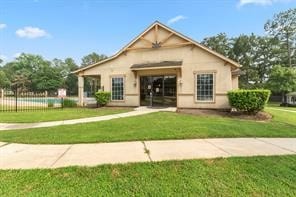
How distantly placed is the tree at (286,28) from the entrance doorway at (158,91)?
4193 cm

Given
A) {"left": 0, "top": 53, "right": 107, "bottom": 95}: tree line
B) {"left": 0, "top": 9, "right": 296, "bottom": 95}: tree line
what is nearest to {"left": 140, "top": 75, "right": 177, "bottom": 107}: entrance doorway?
{"left": 0, "top": 9, "right": 296, "bottom": 95}: tree line

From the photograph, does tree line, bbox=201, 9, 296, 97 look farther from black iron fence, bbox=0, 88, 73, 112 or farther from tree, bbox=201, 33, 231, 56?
black iron fence, bbox=0, 88, 73, 112

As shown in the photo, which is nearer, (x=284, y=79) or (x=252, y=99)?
(x=252, y=99)

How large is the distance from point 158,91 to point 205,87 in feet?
11.7

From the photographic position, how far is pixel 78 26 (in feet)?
93.8

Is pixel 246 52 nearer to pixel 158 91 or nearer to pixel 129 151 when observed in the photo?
pixel 158 91

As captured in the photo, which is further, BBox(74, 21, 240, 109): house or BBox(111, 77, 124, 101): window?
BBox(111, 77, 124, 101): window

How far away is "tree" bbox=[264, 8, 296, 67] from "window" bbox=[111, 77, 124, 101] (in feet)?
143

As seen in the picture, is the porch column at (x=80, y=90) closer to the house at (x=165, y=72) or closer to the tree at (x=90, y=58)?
the house at (x=165, y=72)

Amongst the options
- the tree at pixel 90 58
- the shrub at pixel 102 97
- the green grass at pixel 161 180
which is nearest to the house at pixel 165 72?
the shrub at pixel 102 97

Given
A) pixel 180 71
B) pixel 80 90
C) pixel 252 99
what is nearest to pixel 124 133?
pixel 252 99

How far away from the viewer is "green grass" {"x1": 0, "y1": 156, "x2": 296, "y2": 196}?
3.89 m

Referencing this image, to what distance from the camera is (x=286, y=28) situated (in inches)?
1971

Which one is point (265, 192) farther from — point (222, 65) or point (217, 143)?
point (222, 65)
